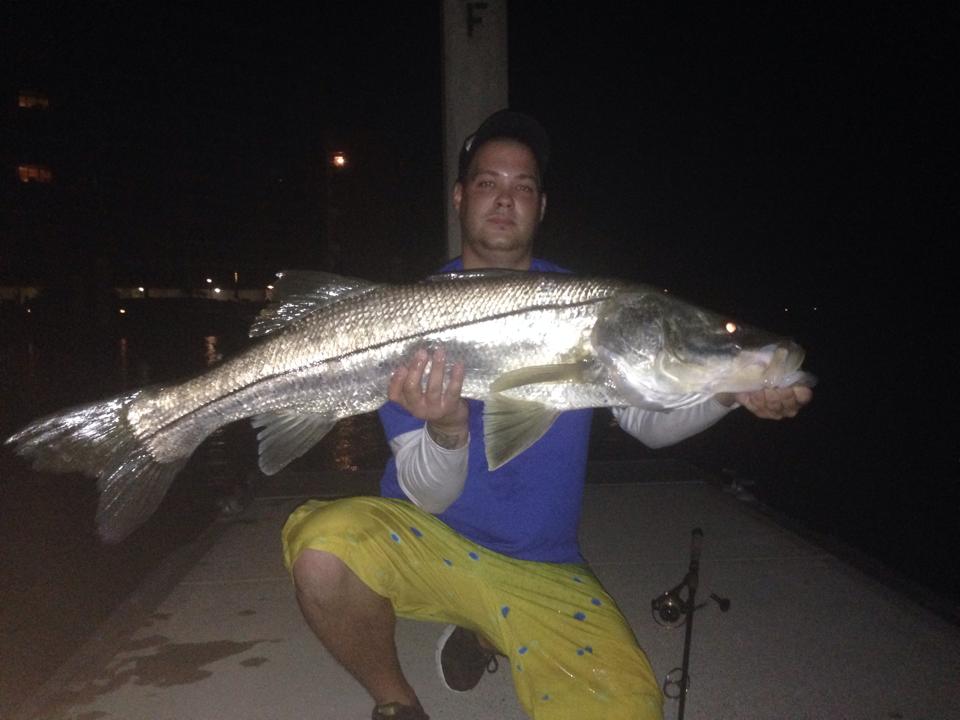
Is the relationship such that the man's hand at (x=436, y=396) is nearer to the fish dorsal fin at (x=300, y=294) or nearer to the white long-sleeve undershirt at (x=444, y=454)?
the white long-sleeve undershirt at (x=444, y=454)

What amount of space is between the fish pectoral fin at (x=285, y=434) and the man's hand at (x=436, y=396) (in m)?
0.34

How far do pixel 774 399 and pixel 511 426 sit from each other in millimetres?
990

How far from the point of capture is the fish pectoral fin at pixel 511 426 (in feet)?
8.64

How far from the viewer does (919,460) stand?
12.9m

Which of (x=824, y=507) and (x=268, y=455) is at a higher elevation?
(x=268, y=455)

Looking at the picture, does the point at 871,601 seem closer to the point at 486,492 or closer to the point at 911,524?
the point at 486,492

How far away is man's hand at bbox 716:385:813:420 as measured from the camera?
2576mm

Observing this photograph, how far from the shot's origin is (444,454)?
8.87ft

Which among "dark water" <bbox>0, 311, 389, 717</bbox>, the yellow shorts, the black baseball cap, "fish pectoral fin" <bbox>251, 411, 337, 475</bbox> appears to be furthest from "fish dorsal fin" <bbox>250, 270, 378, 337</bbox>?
the black baseball cap

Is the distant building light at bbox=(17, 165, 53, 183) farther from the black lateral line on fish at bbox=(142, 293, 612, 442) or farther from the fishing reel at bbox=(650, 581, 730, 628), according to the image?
the fishing reel at bbox=(650, 581, 730, 628)

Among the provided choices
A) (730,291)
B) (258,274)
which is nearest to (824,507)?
(730,291)

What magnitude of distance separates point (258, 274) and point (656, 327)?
67.2 meters

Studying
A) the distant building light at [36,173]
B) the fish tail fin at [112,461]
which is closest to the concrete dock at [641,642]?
the fish tail fin at [112,461]

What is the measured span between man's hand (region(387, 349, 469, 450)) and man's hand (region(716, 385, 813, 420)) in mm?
1015
